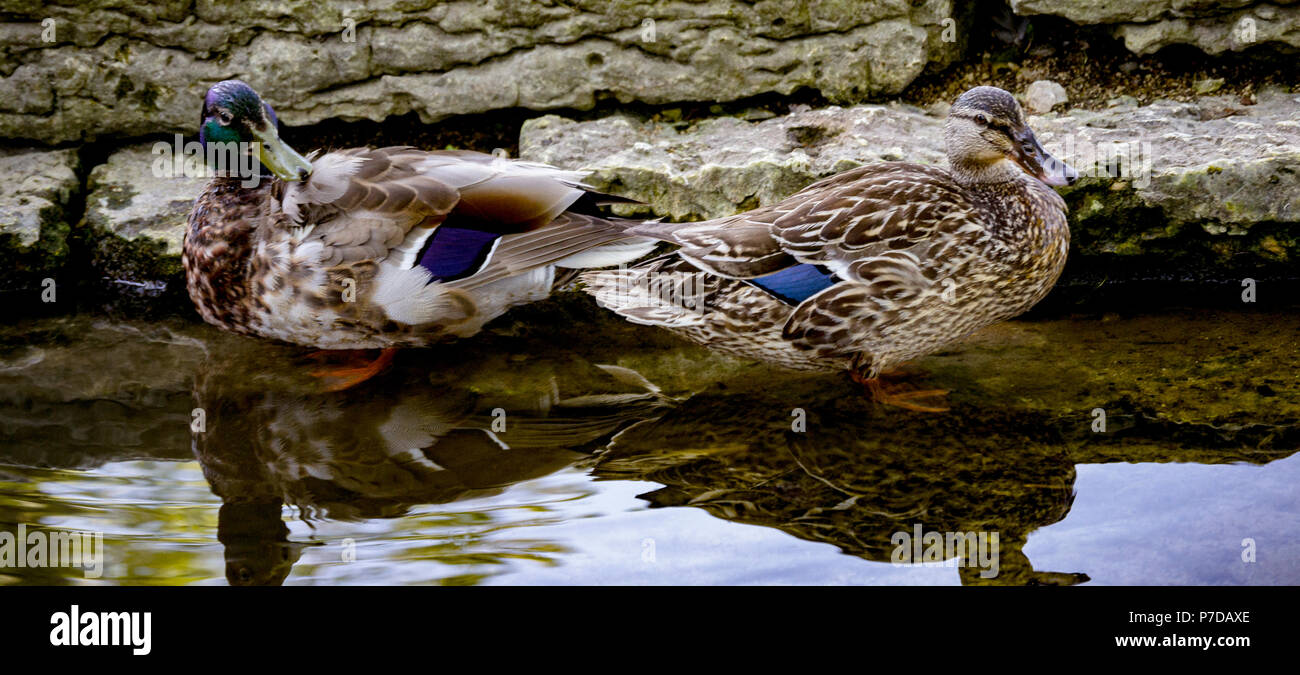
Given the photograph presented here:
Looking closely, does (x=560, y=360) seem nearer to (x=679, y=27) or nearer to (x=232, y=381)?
(x=232, y=381)

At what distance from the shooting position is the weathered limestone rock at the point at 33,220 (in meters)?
5.04

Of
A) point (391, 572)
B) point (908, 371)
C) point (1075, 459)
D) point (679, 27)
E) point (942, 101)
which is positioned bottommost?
point (391, 572)

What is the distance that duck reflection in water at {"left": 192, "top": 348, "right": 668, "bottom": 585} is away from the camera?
11.8 feet

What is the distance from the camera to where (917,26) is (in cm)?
528

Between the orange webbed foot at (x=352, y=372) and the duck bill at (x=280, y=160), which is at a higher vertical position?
the duck bill at (x=280, y=160)

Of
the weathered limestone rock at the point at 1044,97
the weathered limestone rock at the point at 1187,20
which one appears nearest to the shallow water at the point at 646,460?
the weathered limestone rock at the point at 1044,97

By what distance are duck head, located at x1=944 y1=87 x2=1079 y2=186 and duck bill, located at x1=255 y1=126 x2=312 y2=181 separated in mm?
2435

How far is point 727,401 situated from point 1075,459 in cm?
123

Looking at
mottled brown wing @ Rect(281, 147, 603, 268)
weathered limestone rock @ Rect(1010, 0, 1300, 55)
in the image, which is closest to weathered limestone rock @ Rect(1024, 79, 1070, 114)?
weathered limestone rock @ Rect(1010, 0, 1300, 55)

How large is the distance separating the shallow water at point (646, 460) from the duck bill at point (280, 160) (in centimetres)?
80

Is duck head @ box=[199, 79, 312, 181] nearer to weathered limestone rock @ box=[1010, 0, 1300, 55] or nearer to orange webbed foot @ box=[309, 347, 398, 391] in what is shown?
orange webbed foot @ box=[309, 347, 398, 391]

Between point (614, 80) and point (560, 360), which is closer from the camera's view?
point (560, 360)

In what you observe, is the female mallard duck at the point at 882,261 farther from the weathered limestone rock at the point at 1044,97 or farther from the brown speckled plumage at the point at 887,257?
the weathered limestone rock at the point at 1044,97

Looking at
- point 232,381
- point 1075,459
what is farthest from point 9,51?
point 1075,459
